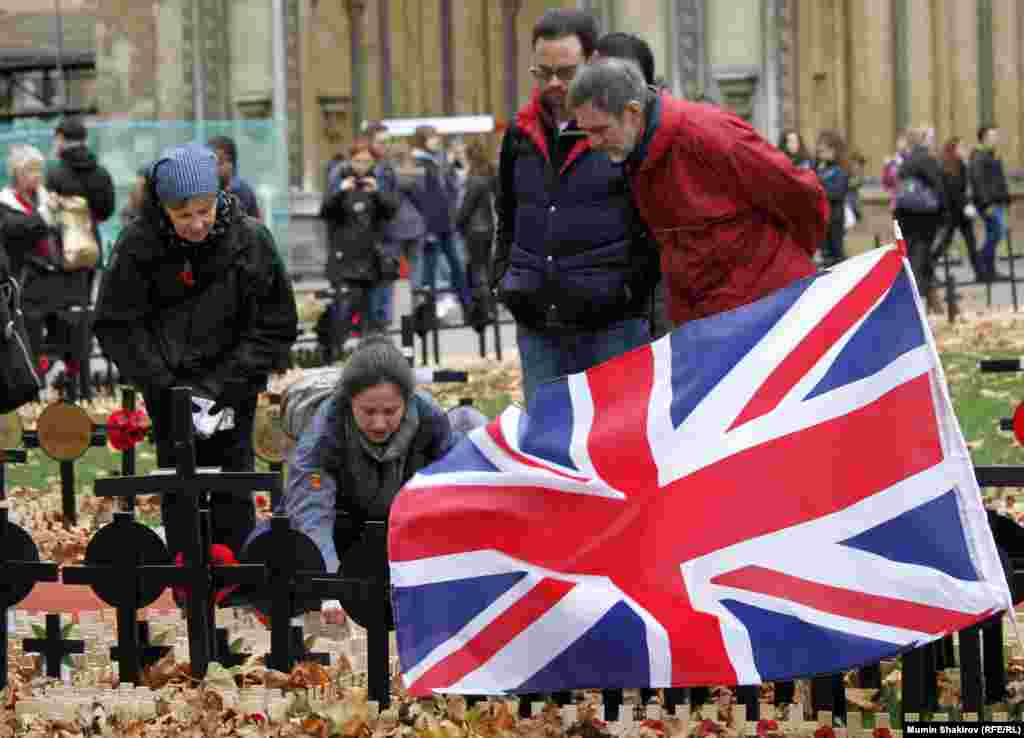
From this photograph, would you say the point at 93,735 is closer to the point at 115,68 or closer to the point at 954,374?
the point at 954,374

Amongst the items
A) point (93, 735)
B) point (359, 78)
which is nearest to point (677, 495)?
point (93, 735)

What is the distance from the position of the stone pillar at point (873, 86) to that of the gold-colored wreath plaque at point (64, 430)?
3104 cm

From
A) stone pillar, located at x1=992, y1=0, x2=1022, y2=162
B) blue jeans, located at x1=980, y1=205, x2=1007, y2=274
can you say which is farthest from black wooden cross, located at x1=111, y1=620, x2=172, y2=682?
stone pillar, located at x1=992, y1=0, x2=1022, y2=162

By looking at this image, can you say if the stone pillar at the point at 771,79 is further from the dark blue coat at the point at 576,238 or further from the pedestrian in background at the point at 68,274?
the dark blue coat at the point at 576,238

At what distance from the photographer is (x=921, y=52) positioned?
1652 inches

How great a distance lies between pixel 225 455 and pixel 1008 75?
112ft

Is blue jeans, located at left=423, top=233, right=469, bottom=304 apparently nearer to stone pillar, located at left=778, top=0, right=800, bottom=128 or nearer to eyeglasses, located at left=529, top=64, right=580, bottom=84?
stone pillar, located at left=778, top=0, right=800, bottom=128

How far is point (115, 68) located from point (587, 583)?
110 feet

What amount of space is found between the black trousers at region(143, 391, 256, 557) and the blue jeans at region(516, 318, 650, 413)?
1.03 m

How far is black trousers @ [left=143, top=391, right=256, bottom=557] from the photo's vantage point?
31.5ft

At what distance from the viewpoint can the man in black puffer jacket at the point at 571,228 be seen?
9.17 metres

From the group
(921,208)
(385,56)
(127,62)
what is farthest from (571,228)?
(385,56)

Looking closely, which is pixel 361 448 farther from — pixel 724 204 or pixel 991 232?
pixel 991 232

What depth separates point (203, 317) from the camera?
9.77 m
